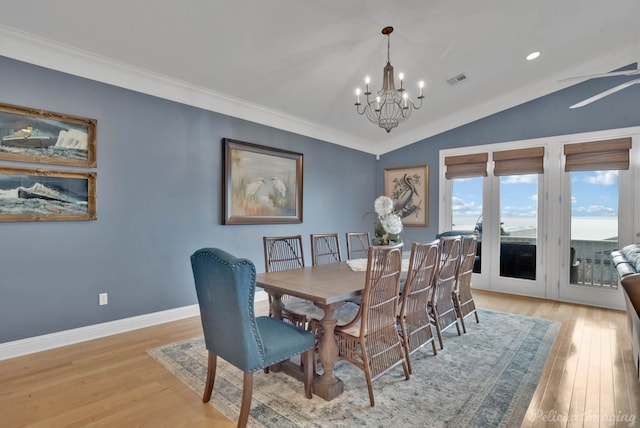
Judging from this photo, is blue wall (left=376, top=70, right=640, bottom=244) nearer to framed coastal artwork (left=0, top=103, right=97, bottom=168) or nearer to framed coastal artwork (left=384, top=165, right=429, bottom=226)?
framed coastal artwork (left=384, top=165, right=429, bottom=226)

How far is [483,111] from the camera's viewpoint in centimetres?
523

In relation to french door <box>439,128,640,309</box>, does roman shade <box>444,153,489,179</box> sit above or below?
above

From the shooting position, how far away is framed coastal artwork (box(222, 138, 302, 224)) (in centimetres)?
411

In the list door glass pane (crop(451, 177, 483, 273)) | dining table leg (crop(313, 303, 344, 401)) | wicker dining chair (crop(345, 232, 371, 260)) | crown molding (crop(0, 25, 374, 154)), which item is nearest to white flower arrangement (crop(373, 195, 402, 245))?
wicker dining chair (crop(345, 232, 371, 260))

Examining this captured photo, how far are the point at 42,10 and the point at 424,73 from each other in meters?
3.79

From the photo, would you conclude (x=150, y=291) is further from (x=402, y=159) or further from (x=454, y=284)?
(x=402, y=159)

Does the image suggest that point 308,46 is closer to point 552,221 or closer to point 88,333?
point 88,333

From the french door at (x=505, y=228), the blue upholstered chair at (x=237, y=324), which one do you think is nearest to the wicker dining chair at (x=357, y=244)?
the blue upholstered chair at (x=237, y=324)

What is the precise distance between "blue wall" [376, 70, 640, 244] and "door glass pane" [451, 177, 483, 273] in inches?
12.1

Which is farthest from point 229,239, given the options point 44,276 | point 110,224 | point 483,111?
point 483,111

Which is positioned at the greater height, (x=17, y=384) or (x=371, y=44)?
(x=371, y=44)

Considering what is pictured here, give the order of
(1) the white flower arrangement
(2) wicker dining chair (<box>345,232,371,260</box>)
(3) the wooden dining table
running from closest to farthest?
(3) the wooden dining table, (1) the white flower arrangement, (2) wicker dining chair (<box>345,232,371,260</box>)

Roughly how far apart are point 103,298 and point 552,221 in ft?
18.8

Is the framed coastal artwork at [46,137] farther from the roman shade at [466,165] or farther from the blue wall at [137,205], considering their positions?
the roman shade at [466,165]
